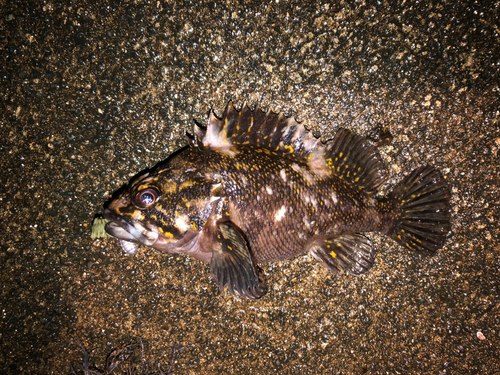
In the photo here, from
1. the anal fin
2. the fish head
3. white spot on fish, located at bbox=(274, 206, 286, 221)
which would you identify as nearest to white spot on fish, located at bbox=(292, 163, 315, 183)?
white spot on fish, located at bbox=(274, 206, 286, 221)

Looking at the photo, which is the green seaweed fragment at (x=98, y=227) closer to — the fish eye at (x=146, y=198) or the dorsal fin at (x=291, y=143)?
the fish eye at (x=146, y=198)

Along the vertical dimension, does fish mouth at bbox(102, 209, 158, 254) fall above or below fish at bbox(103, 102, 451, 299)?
below

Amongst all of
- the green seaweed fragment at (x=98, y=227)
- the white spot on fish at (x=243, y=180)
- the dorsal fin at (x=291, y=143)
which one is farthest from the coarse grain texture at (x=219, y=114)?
the white spot on fish at (x=243, y=180)

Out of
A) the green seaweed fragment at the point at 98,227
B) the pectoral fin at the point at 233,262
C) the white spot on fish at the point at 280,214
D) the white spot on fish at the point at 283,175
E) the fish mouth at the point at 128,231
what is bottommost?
the green seaweed fragment at the point at 98,227

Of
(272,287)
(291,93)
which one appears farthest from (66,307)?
(291,93)

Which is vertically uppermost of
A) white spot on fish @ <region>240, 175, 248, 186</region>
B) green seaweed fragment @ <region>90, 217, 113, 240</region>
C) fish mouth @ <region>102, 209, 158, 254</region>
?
white spot on fish @ <region>240, 175, 248, 186</region>

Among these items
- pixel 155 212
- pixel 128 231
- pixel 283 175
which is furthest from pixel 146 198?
pixel 283 175

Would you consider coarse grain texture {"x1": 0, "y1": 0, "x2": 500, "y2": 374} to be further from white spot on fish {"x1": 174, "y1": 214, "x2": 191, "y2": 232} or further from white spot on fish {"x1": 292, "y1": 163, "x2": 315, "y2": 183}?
white spot on fish {"x1": 174, "y1": 214, "x2": 191, "y2": 232}
